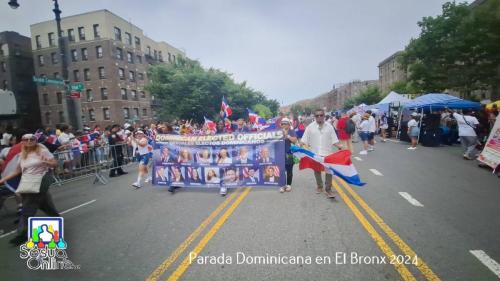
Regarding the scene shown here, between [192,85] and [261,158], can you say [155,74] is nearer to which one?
[192,85]

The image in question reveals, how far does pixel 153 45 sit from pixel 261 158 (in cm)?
4879

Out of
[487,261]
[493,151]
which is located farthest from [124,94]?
[487,261]

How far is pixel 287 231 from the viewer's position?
4262mm

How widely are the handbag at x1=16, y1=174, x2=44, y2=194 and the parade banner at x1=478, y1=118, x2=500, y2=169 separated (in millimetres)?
11805

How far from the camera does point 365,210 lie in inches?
199

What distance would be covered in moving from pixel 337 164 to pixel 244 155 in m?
2.33

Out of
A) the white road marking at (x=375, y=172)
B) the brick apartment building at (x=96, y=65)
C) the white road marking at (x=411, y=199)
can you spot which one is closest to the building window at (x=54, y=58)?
the brick apartment building at (x=96, y=65)

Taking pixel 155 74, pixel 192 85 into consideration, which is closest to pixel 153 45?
pixel 155 74

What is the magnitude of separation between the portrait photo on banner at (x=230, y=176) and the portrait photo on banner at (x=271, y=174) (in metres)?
0.70

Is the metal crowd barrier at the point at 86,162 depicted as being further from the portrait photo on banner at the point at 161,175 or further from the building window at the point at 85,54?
the building window at the point at 85,54

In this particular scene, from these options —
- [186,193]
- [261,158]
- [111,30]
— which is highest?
[111,30]

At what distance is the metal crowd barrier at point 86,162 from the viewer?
9867mm

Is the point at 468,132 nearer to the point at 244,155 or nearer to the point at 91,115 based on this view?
the point at 244,155

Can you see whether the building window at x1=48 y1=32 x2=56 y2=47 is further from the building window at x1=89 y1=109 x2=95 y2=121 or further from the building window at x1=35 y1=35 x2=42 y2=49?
the building window at x1=89 y1=109 x2=95 y2=121
